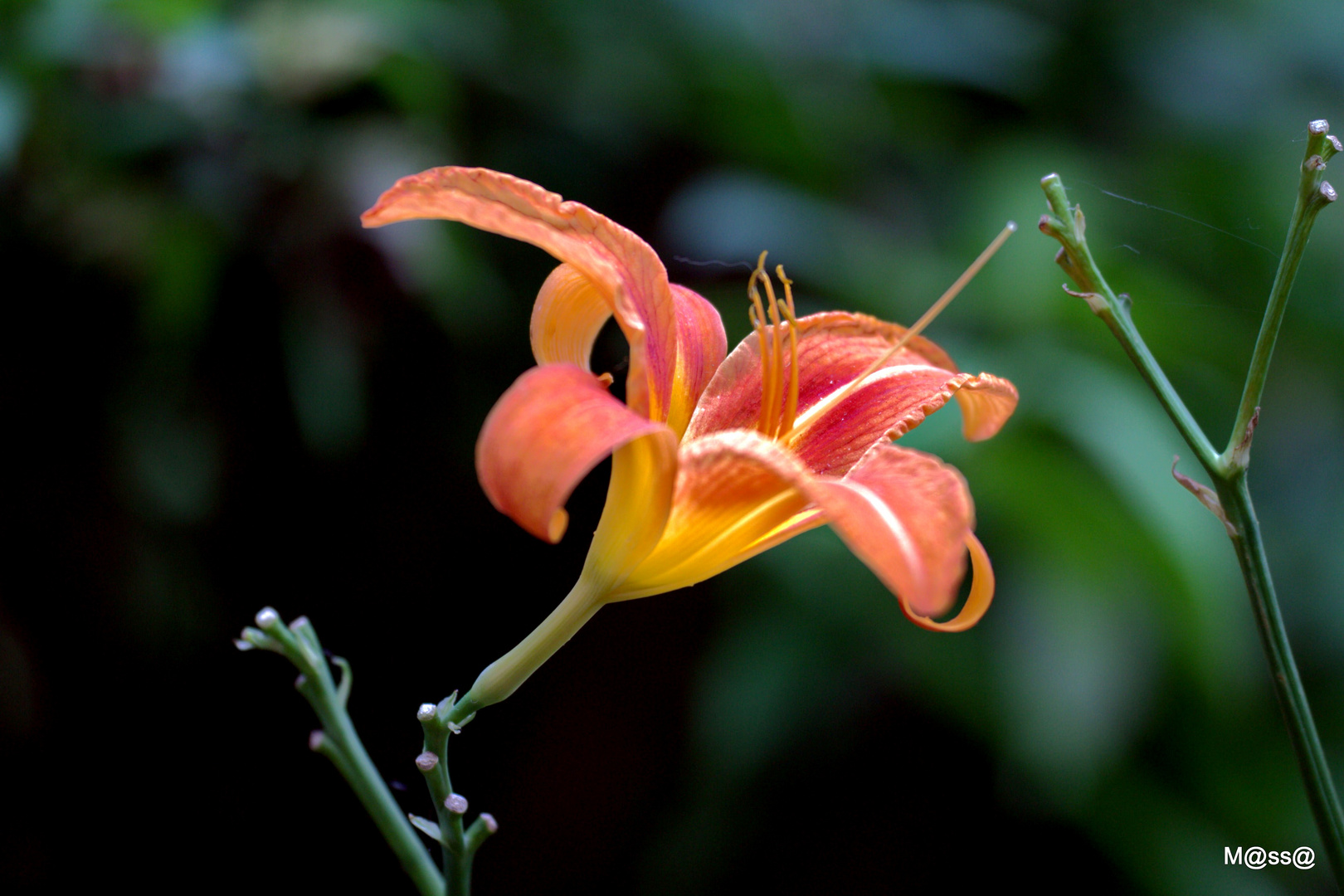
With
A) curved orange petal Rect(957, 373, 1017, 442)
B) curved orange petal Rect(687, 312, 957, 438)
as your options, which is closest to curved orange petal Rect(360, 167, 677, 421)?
curved orange petal Rect(687, 312, 957, 438)

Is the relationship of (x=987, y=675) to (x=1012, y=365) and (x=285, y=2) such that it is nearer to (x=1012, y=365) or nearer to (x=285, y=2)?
(x=1012, y=365)

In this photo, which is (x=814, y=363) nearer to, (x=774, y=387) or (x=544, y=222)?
(x=774, y=387)

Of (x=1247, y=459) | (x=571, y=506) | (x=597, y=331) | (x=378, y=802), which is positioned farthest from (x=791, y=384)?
(x=571, y=506)

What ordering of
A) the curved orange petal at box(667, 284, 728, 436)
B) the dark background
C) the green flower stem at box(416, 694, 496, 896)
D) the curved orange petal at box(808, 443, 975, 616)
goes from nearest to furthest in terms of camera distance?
the curved orange petal at box(808, 443, 975, 616), the green flower stem at box(416, 694, 496, 896), the curved orange petal at box(667, 284, 728, 436), the dark background

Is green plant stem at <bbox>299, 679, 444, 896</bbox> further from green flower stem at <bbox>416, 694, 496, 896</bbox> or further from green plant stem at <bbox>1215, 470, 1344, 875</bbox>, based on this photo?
green plant stem at <bbox>1215, 470, 1344, 875</bbox>

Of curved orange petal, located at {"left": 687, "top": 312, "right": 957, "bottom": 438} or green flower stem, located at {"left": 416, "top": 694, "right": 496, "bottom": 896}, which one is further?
curved orange petal, located at {"left": 687, "top": 312, "right": 957, "bottom": 438}

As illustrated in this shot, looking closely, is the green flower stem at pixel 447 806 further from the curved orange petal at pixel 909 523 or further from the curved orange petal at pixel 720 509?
the curved orange petal at pixel 909 523

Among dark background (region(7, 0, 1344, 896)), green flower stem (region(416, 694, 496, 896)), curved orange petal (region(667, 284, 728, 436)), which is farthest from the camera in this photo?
dark background (region(7, 0, 1344, 896))

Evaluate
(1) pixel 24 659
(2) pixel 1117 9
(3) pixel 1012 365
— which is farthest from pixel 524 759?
(2) pixel 1117 9
